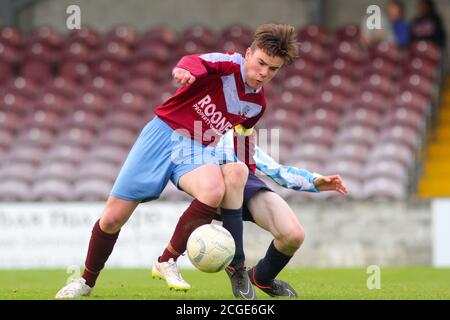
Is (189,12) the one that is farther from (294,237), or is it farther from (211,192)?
(211,192)

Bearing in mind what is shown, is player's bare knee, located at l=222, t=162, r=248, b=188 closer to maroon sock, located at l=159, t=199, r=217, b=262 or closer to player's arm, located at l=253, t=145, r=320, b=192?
maroon sock, located at l=159, t=199, r=217, b=262

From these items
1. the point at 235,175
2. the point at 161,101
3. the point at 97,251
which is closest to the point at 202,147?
the point at 235,175

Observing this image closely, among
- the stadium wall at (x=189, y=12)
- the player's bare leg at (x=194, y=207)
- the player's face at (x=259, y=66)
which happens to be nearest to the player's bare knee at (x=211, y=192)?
the player's bare leg at (x=194, y=207)

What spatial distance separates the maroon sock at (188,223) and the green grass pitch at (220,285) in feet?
0.97

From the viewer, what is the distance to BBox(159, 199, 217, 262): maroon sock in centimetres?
669

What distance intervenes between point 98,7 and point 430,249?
8.25 meters

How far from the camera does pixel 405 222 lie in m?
12.9

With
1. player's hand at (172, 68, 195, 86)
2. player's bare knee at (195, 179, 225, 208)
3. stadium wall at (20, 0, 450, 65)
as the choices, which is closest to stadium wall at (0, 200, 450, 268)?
stadium wall at (20, 0, 450, 65)

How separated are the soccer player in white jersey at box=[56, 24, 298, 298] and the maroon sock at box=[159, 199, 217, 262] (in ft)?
0.04

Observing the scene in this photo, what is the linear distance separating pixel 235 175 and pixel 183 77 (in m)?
0.83

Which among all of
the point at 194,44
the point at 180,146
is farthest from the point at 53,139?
the point at 180,146

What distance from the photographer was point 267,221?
718 cm

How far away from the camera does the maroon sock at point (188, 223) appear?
669 centimetres

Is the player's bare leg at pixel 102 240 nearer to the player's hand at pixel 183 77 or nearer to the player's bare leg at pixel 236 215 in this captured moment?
the player's bare leg at pixel 236 215
